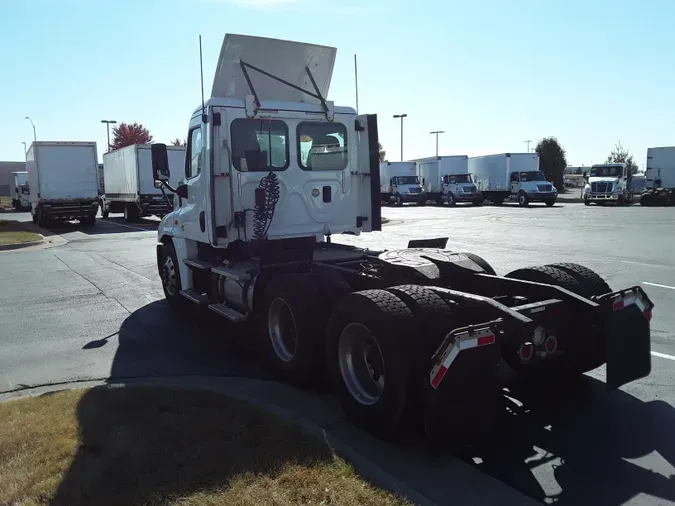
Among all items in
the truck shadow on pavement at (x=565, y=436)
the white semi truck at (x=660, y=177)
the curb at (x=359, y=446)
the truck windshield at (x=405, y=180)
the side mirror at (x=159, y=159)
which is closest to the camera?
the curb at (x=359, y=446)

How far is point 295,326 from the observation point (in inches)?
219

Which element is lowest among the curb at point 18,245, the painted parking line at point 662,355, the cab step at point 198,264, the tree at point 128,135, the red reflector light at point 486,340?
the painted parking line at point 662,355

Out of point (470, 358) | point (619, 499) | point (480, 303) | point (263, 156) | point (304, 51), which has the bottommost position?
point (619, 499)

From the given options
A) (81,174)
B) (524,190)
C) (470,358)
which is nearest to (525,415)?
(470,358)

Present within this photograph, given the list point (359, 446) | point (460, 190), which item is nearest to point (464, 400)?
point (359, 446)

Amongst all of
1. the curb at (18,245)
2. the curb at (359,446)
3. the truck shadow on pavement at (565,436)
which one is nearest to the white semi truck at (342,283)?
the curb at (359,446)

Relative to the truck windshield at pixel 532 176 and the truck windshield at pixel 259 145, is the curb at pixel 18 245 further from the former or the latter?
the truck windshield at pixel 532 176

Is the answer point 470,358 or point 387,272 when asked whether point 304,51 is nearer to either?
point 387,272

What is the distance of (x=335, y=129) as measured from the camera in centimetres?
773

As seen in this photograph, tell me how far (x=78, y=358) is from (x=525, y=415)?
4890 mm

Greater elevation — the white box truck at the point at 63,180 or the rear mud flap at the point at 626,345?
the white box truck at the point at 63,180

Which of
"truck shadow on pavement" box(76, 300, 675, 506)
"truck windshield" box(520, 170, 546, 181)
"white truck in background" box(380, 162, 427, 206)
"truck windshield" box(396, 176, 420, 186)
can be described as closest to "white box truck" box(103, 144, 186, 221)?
"truck shadow on pavement" box(76, 300, 675, 506)

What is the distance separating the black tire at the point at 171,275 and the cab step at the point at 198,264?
1.83 ft

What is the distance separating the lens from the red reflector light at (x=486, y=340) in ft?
12.8
